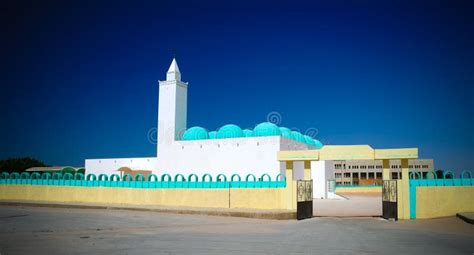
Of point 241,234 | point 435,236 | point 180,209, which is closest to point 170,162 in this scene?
point 180,209

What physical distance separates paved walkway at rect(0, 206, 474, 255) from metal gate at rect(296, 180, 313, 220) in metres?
0.65

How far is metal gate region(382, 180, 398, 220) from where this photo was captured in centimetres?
1317

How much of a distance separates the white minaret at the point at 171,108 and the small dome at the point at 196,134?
0.74m

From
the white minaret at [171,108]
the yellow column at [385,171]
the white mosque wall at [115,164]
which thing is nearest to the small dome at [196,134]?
the white minaret at [171,108]

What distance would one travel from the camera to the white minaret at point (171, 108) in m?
26.9

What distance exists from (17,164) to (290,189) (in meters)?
50.8

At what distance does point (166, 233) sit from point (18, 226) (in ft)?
13.2

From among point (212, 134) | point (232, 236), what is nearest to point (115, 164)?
point (212, 134)

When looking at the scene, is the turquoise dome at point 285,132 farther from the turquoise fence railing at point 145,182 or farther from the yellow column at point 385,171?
the yellow column at point 385,171

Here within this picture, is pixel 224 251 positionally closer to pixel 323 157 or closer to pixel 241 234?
pixel 241 234

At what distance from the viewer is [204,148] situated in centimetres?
2500

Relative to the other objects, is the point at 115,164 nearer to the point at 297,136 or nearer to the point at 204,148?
the point at 204,148

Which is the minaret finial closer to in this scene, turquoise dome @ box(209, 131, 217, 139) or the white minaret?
the white minaret

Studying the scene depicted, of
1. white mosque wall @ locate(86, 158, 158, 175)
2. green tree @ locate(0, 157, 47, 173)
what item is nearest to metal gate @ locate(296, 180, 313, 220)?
white mosque wall @ locate(86, 158, 158, 175)
